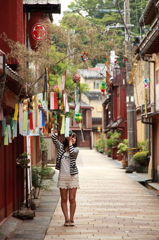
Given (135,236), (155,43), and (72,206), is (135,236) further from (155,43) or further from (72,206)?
(155,43)

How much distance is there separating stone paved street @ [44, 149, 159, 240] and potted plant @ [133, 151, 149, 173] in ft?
23.6

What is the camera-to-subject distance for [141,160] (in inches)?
1009

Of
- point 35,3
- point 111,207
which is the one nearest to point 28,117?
point 111,207

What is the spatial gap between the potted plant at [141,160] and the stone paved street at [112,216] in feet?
23.6

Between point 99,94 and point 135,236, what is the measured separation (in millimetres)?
67530

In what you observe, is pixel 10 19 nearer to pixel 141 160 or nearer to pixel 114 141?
pixel 141 160

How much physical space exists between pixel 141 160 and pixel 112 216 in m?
14.3

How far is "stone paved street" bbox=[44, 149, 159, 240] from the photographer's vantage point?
9.33m

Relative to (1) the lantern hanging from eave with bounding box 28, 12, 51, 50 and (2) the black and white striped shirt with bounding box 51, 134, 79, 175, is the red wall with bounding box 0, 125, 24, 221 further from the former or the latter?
(1) the lantern hanging from eave with bounding box 28, 12, 51, 50

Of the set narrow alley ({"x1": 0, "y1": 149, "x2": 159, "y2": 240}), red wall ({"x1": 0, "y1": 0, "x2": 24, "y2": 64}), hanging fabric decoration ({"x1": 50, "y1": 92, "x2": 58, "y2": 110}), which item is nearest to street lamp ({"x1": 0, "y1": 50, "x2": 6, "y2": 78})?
narrow alley ({"x1": 0, "y1": 149, "x2": 159, "y2": 240})

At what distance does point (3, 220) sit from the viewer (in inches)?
401

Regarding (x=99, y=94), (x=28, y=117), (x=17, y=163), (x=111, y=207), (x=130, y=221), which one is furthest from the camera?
(x=99, y=94)

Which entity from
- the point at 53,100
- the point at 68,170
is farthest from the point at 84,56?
the point at 68,170

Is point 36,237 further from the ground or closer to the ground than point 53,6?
closer to the ground
